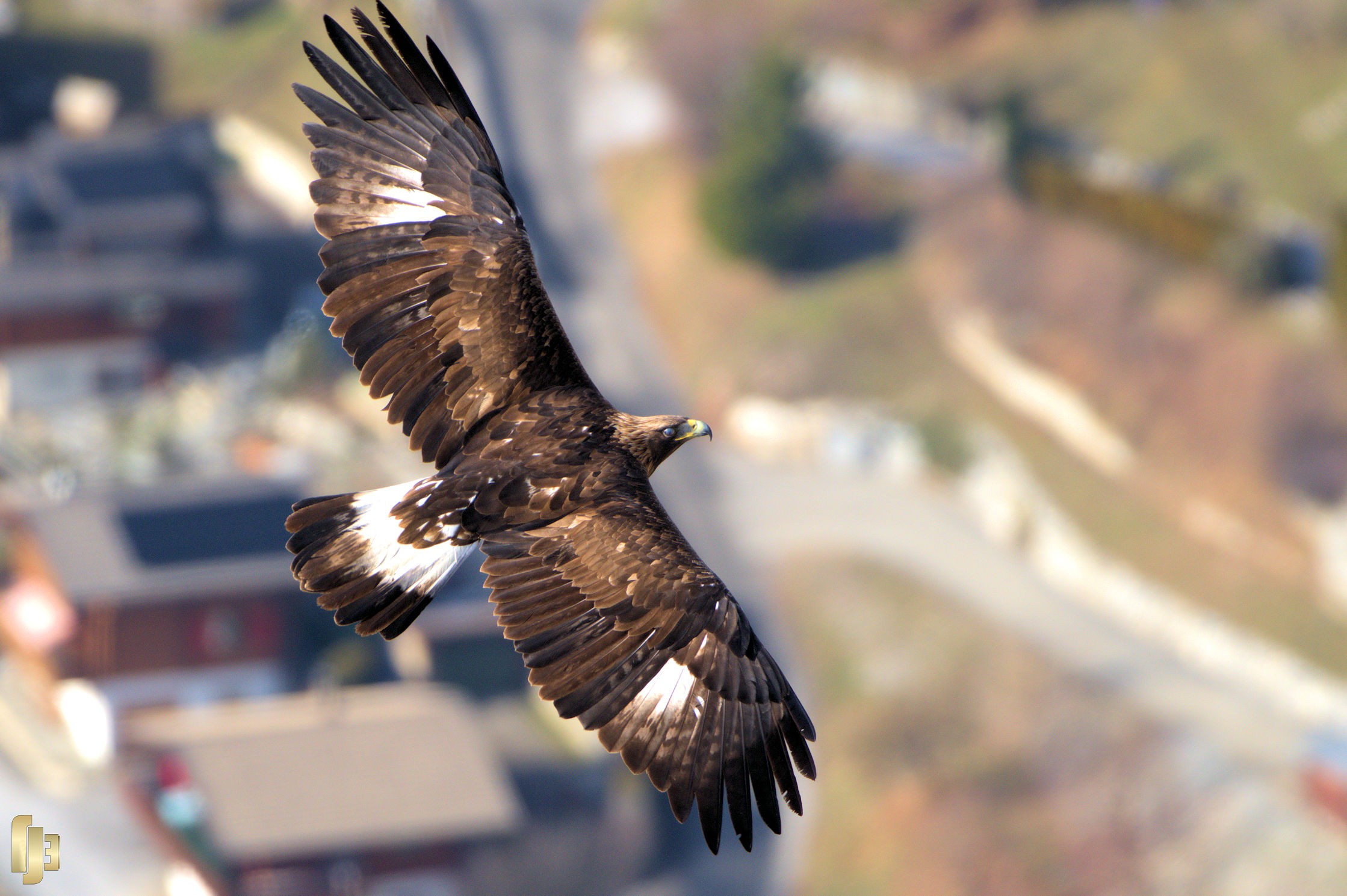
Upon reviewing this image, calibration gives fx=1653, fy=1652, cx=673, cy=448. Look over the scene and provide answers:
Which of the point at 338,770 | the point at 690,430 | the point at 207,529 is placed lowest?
the point at 690,430

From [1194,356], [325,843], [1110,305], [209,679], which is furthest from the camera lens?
[1110,305]

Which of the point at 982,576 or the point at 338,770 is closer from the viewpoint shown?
the point at 338,770

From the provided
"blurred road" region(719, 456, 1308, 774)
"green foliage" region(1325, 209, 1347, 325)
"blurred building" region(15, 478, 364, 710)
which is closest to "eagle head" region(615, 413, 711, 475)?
"blurred road" region(719, 456, 1308, 774)

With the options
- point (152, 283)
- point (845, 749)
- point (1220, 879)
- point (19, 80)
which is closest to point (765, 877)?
point (845, 749)

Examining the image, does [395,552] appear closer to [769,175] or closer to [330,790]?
[330,790]

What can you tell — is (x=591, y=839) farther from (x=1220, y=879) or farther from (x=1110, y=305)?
(x=1110, y=305)

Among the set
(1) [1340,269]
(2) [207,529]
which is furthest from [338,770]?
(1) [1340,269]

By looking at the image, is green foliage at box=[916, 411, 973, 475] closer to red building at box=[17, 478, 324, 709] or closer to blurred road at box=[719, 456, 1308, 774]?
blurred road at box=[719, 456, 1308, 774]
